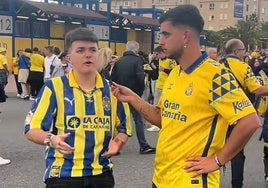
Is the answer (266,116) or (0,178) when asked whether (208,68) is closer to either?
(266,116)

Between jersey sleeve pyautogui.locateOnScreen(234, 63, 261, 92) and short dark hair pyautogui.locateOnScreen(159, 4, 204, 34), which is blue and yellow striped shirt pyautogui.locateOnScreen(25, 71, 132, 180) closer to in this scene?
short dark hair pyautogui.locateOnScreen(159, 4, 204, 34)

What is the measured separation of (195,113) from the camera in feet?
8.67

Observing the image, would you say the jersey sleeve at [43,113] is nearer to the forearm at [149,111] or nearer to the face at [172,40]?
the forearm at [149,111]

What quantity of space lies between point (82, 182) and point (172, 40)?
3.31 feet

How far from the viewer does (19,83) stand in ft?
53.7

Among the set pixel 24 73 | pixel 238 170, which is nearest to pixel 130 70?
pixel 238 170

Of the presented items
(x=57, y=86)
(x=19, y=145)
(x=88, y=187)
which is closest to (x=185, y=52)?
(x=57, y=86)

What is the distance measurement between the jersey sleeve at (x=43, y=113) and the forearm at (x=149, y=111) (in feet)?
1.72

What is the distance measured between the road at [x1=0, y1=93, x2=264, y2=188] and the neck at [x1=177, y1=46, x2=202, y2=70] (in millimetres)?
3422

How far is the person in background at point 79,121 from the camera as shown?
291 centimetres

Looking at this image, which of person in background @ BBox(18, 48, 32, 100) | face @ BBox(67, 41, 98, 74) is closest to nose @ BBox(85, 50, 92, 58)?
face @ BBox(67, 41, 98, 74)

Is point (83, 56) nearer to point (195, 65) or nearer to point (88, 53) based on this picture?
point (88, 53)

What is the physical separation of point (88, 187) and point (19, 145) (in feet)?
18.2

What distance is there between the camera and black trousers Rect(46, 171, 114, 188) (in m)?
2.91
